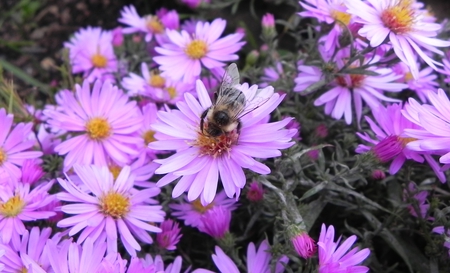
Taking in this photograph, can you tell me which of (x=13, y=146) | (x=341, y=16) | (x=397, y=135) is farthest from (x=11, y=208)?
(x=341, y=16)

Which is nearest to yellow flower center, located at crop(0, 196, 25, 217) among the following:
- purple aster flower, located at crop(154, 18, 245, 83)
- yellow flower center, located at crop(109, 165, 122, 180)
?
yellow flower center, located at crop(109, 165, 122, 180)

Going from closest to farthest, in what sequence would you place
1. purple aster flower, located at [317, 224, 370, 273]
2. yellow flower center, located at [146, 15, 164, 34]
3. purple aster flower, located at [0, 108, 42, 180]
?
purple aster flower, located at [317, 224, 370, 273] → purple aster flower, located at [0, 108, 42, 180] → yellow flower center, located at [146, 15, 164, 34]

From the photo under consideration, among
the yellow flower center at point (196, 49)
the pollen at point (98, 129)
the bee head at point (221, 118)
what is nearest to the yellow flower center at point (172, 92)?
the yellow flower center at point (196, 49)

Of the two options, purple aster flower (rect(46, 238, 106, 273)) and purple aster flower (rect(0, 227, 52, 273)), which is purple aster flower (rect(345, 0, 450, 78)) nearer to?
purple aster flower (rect(46, 238, 106, 273))

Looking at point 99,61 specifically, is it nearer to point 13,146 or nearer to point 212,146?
point 13,146

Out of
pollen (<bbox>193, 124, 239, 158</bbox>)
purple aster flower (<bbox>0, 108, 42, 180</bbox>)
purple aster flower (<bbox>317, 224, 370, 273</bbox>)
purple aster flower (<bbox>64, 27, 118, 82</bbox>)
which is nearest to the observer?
purple aster flower (<bbox>317, 224, 370, 273</bbox>)

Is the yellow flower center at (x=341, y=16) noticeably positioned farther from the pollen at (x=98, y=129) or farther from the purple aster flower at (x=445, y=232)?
the pollen at (x=98, y=129)
